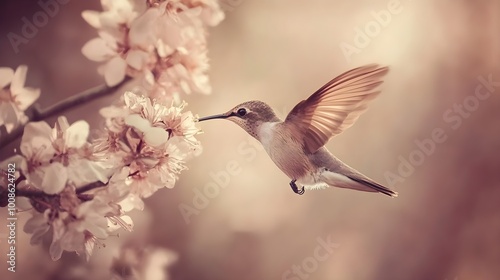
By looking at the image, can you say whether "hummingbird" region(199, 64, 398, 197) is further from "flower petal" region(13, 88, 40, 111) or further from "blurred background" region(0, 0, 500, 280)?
"flower petal" region(13, 88, 40, 111)

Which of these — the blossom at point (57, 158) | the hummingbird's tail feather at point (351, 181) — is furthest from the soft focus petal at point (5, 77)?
the hummingbird's tail feather at point (351, 181)

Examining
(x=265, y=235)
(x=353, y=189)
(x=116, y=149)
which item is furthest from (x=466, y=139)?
(x=116, y=149)

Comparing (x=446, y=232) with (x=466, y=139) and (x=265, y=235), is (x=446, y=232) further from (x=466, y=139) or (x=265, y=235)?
(x=265, y=235)

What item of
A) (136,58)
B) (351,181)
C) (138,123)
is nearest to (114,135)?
(138,123)
